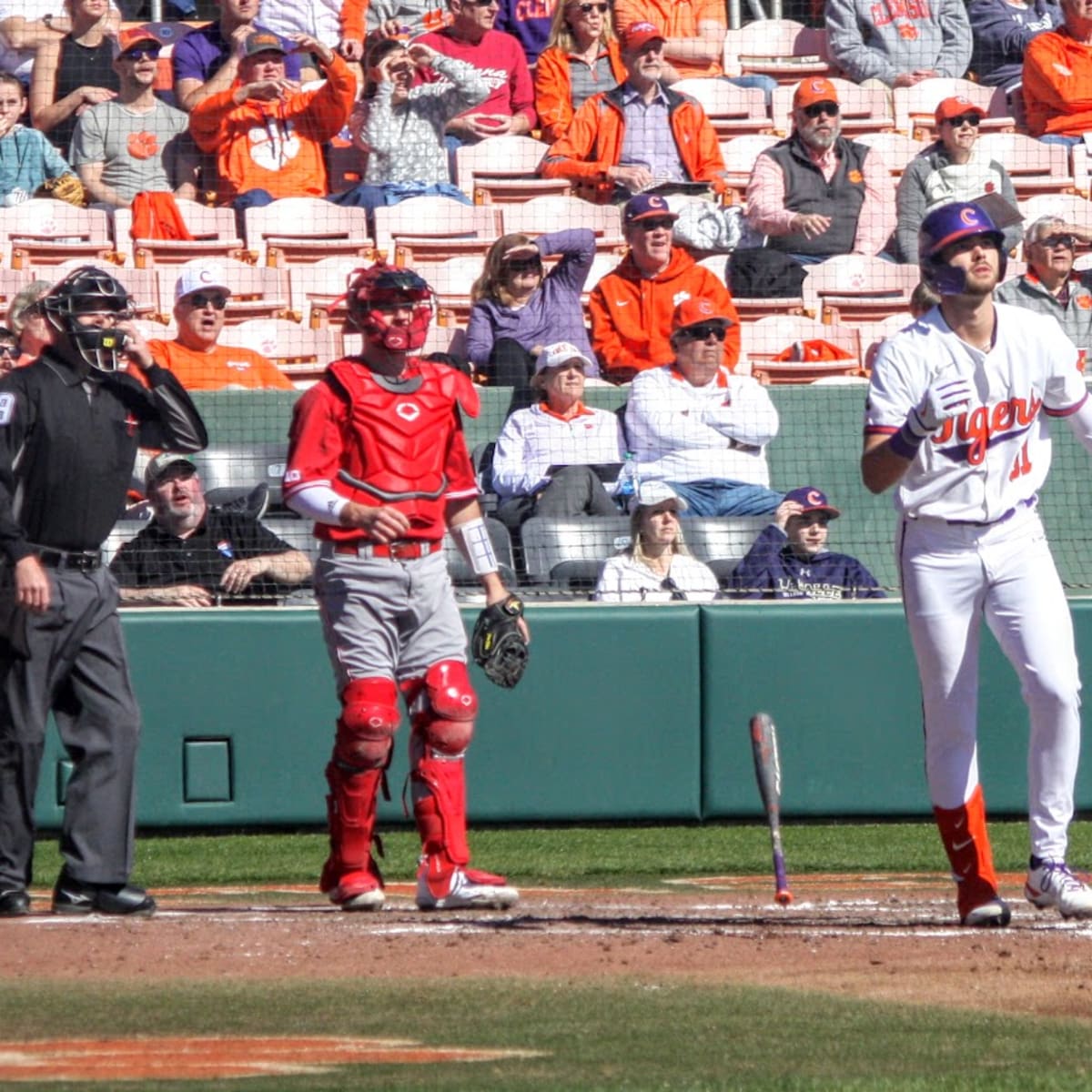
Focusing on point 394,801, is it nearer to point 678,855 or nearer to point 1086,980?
point 678,855

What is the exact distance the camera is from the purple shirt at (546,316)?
33.2ft

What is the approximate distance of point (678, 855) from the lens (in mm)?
7945

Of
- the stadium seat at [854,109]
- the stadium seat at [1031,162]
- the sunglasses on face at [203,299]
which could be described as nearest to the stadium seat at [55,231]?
the sunglasses on face at [203,299]

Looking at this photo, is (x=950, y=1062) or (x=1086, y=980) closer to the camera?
(x=950, y=1062)

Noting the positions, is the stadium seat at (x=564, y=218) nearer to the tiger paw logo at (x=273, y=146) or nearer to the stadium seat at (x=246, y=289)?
the tiger paw logo at (x=273, y=146)

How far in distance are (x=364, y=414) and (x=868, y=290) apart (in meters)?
6.05

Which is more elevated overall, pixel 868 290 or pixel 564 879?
pixel 868 290

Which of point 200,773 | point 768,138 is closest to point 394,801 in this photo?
point 200,773

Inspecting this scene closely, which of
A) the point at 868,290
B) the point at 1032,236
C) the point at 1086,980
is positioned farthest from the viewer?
the point at 868,290

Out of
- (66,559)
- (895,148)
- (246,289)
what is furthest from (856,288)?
(66,559)

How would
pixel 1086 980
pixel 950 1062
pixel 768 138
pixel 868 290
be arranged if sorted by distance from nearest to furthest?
pixel 950 1062
pixel 1086 980
pixel 868 290
pixel 768 138

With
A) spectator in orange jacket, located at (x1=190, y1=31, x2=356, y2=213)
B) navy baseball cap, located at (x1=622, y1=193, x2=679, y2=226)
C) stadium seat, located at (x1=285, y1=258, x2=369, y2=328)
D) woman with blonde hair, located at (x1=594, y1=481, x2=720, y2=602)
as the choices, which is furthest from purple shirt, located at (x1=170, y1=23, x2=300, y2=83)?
woman with blonde hair, located at (x1=594, y1=481, x2=720, y2=602)

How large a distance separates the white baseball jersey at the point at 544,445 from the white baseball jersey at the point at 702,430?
13 centimetres

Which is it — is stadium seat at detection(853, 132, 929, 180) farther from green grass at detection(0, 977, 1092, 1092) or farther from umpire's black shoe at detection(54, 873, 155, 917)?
green grass at detection(0, 977, 1092, 1092)
